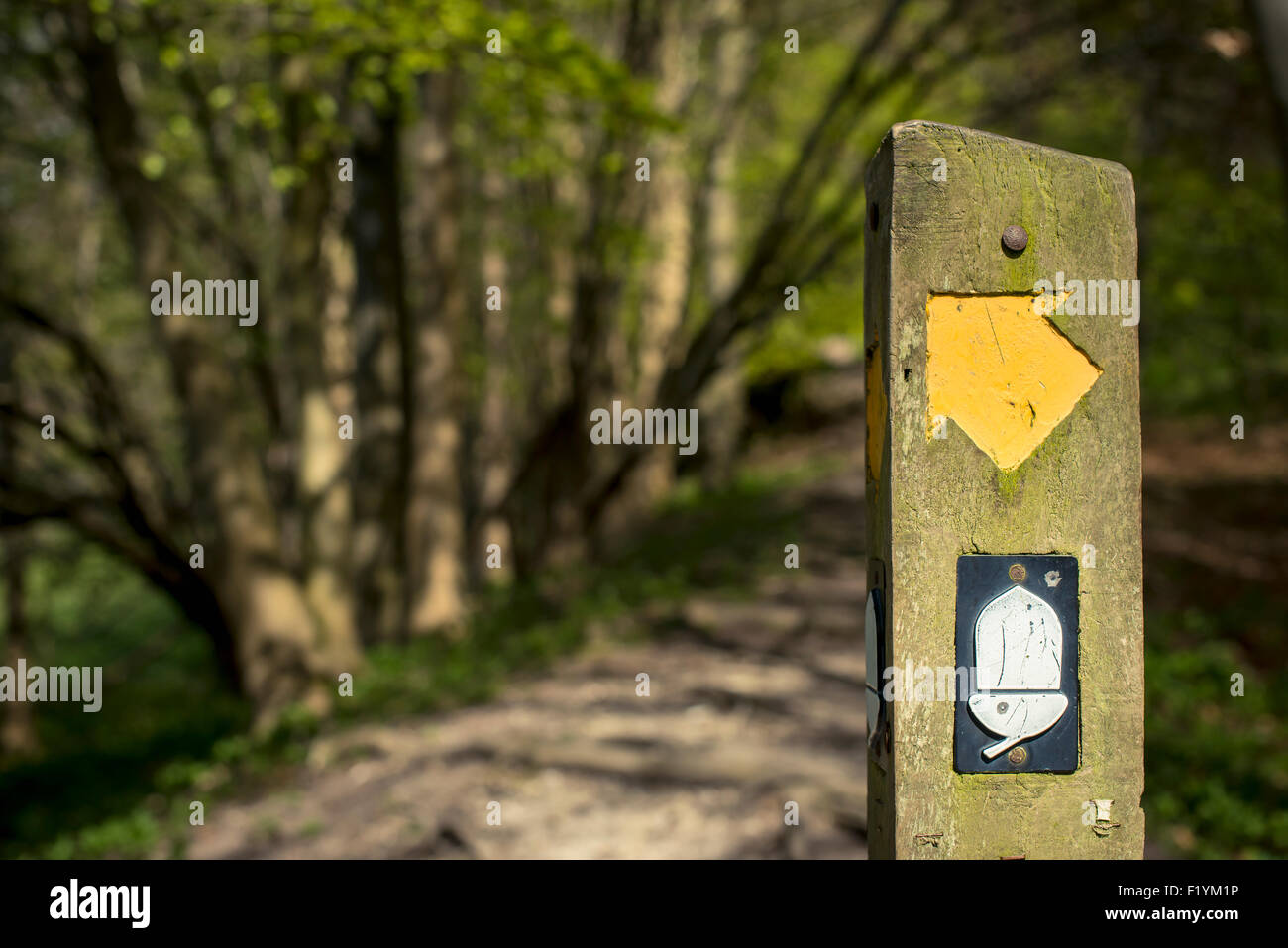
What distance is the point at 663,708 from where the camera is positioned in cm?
548

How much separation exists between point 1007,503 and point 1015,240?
0.52 m

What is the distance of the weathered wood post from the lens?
184cm

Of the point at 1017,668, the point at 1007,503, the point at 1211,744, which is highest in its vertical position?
the point at 1007,503

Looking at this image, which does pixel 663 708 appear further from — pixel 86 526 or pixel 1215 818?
pixel 86 526

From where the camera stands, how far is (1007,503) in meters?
1.87

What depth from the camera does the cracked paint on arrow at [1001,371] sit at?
186 cm

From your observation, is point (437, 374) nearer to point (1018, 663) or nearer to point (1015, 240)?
point (1015, 240)

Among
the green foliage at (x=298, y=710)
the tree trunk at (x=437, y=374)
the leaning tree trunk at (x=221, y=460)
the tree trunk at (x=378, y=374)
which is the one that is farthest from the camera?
the tree trunk at (x=437, y=374)

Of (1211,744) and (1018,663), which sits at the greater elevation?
(1018,663)

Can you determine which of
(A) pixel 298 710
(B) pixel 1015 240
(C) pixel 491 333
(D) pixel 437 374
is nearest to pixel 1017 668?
(B) pixel 1015 240

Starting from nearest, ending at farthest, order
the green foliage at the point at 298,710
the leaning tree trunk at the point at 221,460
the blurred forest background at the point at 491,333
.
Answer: the green foliage at the point at 298,710, the blurred forest background at the point at 491,333, the leaning tree trunk at the point at 221,460

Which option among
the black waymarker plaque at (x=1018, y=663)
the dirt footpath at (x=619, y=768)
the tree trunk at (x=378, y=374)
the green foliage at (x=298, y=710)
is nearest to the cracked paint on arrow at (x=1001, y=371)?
the black waymarker plaque at (x=1018, y=663)

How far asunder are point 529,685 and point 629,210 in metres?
4.56

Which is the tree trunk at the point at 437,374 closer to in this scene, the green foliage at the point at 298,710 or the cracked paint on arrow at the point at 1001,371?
the green foliage at the point at 298,710
